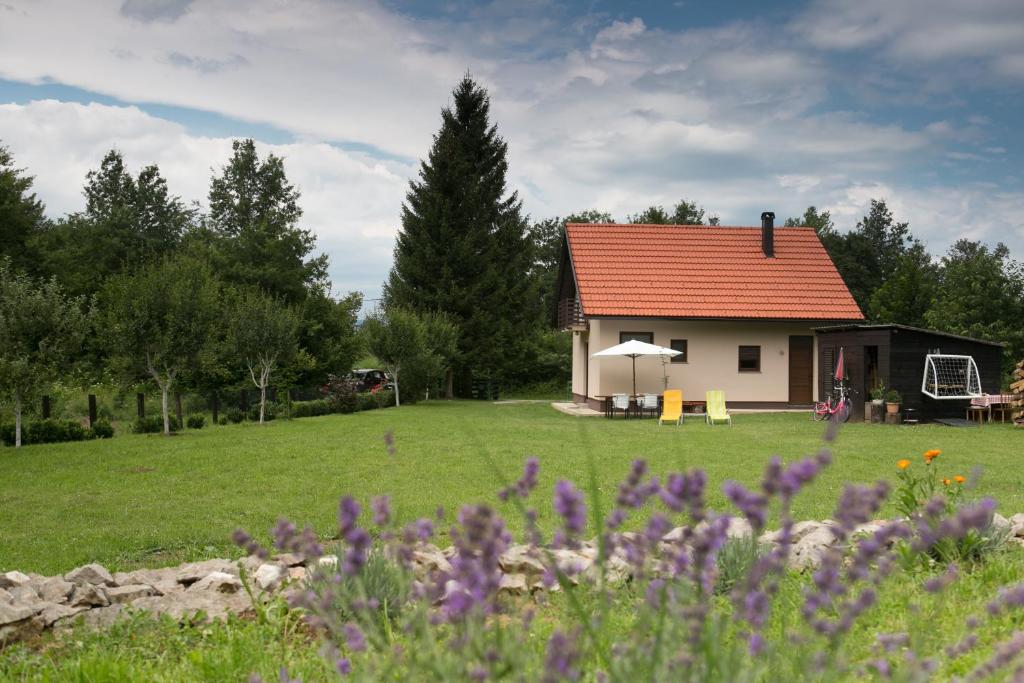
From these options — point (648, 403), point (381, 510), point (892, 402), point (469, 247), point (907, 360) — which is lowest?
point (648, 403)

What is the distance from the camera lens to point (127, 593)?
5023 millimetres

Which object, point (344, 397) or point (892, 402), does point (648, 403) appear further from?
point (344, 397)

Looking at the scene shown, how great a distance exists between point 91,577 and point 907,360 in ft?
67.5

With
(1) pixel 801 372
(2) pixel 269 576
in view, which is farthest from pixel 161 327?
(1) pixel 801 372

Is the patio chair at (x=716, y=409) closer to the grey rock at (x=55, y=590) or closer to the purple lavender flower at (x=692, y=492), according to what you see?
the grey rock at (x=55, y=590)

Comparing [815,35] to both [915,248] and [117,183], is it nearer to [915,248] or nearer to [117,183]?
[117,183]

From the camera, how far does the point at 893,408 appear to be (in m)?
21.0

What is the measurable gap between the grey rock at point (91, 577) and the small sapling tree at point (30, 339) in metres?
13.3

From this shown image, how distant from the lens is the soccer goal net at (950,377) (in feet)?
71.1

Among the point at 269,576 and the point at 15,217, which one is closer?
the point at 269,576

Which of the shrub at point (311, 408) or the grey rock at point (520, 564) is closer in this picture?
the grey rock at point (520, 564)

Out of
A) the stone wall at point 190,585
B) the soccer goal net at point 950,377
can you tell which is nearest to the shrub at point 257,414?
the soccer goal net at point 950,377

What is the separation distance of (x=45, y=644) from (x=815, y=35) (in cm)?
1519

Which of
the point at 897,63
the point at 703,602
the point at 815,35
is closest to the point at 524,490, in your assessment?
the point at 703,602
